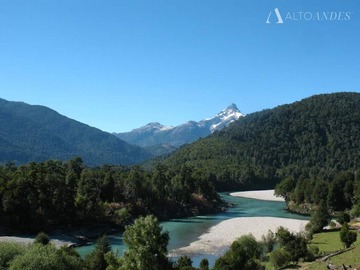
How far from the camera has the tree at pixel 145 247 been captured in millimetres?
40500

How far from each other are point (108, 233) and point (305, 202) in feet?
236

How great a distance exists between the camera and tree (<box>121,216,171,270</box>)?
40500mm

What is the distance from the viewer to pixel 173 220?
391 feet

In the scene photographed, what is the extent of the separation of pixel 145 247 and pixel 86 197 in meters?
65.2

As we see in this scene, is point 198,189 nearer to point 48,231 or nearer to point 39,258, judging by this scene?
Answer: point 48,231

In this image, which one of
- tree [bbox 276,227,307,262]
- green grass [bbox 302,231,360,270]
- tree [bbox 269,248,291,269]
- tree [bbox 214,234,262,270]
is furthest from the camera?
tree [bbox 276,227,307,262]

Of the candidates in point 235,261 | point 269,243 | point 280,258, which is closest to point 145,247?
point 235,261

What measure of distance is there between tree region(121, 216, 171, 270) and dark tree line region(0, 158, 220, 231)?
54.5 metres

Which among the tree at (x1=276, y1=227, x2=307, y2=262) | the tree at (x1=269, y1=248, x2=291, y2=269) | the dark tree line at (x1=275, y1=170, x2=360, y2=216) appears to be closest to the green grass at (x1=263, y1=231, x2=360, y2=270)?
the tree at (x1=269, y1=248, x2=291, y2=269)

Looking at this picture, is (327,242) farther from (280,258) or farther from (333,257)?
(280,258)

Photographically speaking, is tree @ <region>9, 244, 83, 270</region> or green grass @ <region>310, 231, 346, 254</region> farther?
green grass @ <region>310, 231, 346, 254</region>

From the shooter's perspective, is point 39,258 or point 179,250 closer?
point 39,258

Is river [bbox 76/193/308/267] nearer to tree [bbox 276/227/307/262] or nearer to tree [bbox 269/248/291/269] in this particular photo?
tree [bbox 269/248/291/269]

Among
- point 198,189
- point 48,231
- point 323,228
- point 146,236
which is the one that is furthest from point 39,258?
point 198,189
